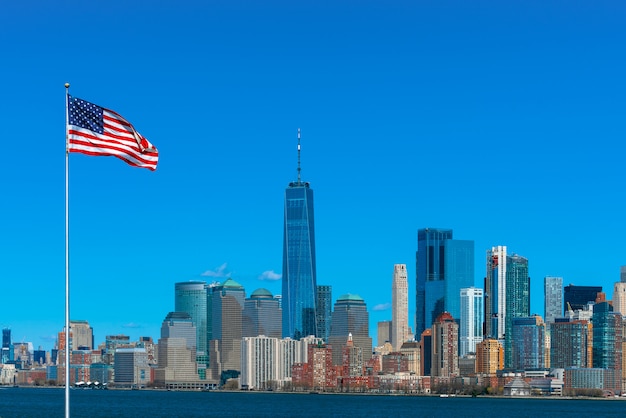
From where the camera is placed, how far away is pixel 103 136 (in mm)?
39750

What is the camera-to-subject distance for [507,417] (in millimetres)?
199250

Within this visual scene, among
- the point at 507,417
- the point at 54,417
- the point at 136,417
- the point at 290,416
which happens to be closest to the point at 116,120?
the point at 54,417

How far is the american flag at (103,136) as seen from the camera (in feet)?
128

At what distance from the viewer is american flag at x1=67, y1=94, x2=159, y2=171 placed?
3906 centimetres

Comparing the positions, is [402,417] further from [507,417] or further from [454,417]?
[507,417]

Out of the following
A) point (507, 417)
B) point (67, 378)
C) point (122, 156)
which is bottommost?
point (507, 417)

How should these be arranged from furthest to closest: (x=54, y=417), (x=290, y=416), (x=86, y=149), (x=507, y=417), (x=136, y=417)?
(x=507, y=417), (x=290, y=416), (x=136, y=417), (x=54, y=417), (x=86, y=149)

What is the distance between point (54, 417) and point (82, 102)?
4946 inches

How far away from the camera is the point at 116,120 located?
40.2 m

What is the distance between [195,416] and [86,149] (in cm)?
13767

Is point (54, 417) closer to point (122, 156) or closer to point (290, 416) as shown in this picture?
point (290, 416)

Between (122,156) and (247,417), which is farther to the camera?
(247,417)

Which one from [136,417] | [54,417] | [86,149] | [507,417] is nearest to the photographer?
[86,149]

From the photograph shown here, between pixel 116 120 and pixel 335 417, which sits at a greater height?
pixel 116 120
